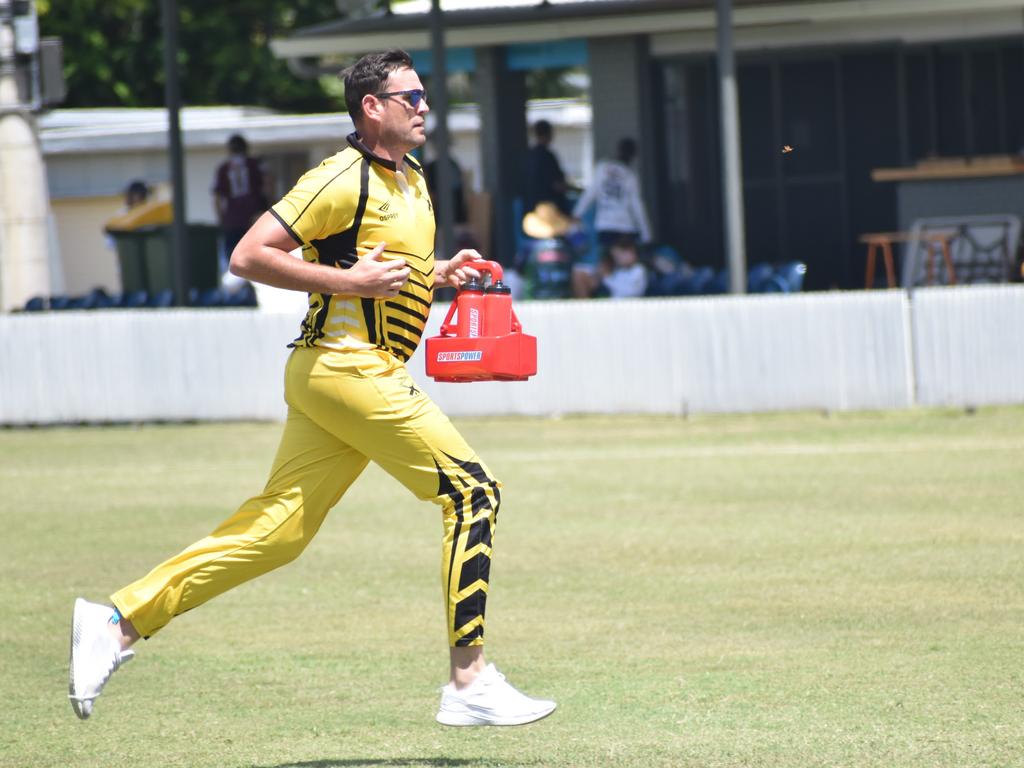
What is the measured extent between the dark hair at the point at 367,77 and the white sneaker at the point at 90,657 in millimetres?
1734

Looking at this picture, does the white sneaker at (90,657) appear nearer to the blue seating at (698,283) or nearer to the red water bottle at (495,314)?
→ the red water bottle at (495,314)

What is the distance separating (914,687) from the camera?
20.7 feet

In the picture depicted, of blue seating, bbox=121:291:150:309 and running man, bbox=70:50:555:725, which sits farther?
blue seating, bbox=121:291:150:309

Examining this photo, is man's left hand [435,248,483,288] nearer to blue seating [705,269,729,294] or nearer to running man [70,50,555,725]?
running man [70,50,555,725]

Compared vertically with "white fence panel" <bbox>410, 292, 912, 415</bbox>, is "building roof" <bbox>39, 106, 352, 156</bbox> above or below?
above

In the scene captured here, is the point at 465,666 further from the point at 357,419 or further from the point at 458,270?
the point at 458,270

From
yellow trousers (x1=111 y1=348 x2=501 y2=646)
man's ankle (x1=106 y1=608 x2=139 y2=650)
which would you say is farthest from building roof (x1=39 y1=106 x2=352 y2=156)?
man's ankle (x1=106 y1=608 x2=139 y2=650)

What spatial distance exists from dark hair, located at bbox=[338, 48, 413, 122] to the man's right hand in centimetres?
52

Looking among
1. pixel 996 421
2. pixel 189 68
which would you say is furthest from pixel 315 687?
pixel 189 68

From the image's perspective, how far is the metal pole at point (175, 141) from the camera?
755 inches

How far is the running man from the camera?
551 centimetres

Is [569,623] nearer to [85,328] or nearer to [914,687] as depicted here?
[914,687]

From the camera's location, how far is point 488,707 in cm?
558

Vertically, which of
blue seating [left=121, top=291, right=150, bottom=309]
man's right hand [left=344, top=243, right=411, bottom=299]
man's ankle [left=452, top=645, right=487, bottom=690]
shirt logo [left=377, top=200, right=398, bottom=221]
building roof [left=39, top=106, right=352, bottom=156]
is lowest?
man's ankle [left=452, top=645, right=487, bottom=690]
